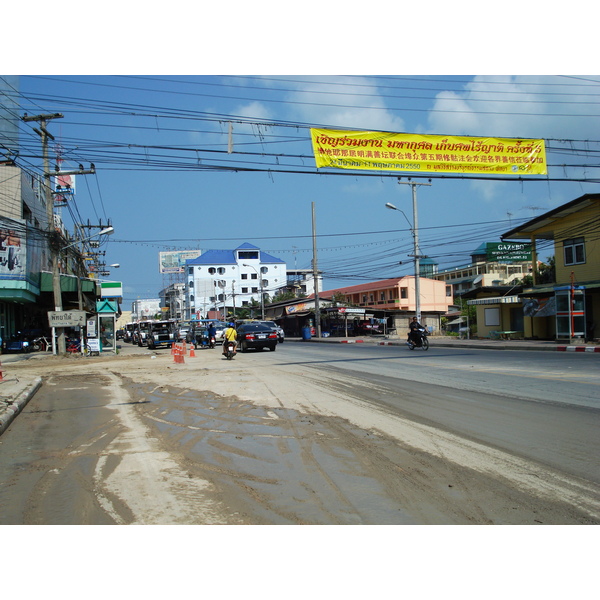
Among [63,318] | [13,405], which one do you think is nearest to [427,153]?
[13,405]

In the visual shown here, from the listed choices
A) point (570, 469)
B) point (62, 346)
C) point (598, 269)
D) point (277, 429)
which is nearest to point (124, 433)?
point (277, 429)

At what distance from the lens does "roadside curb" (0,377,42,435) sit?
958cm

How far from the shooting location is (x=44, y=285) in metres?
39.6

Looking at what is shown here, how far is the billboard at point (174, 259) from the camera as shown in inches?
4402

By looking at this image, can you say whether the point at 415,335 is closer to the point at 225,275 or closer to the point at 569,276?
the point at 569,276

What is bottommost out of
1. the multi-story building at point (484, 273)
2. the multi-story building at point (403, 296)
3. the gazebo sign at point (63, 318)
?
the gazebo sign at point (63, 318)

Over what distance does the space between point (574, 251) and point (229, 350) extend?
21626mm

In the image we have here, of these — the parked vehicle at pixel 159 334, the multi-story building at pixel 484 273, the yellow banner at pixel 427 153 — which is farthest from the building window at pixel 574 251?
the parked vehicle at pixel 159 334

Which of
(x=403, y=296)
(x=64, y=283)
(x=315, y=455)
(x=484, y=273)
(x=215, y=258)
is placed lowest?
(x=315, y=455)

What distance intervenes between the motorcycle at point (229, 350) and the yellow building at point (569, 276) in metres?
16.6

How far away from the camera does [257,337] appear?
101 ft

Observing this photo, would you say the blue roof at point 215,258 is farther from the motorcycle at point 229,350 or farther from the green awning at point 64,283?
the motorcycle at point 229,350

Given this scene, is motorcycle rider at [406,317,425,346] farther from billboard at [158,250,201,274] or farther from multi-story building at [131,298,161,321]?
multi-story building at [131,298,161,321]

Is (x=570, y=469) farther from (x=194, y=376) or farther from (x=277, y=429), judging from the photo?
(x=194, y=376)
